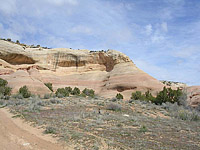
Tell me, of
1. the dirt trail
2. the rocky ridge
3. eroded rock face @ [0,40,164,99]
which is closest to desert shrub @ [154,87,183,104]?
the rocky ridge

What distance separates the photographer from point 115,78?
39.0 metres

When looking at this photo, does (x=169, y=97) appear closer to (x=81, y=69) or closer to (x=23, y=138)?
(x=23, y=138)

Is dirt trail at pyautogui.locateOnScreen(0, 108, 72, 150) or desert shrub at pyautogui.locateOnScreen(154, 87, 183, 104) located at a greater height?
desert shrub at pyautogui.locateOnScreen(154, 87, 183, 104)

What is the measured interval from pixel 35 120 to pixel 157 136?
624cm

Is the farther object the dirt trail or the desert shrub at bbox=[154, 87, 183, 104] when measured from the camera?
the desert shrub at bbox=[154, 87, 183, 104]

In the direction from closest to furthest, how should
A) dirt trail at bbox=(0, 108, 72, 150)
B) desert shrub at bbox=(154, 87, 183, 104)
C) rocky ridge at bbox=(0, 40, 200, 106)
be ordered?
dirt trail at bbox=(0, 108, 72, 150), desert shrub at bbox=(154, 87, 183, 104), rocky ridge at bbox=(0, 40, 200, 106)

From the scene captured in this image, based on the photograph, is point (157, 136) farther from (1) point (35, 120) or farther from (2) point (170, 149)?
(1) point (35, 120)

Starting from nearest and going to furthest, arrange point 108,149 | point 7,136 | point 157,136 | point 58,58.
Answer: point 108,149
point 7,136
point 157,136
point 58,58

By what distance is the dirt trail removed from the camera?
237 inches

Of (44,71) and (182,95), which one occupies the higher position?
(44,71)

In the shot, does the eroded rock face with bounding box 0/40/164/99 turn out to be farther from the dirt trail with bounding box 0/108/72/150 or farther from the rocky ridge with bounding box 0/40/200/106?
the dirt trail with bounding box 0/108/72/150

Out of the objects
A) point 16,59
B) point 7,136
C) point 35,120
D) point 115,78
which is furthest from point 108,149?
point 16,59

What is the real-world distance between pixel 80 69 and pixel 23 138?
121ft

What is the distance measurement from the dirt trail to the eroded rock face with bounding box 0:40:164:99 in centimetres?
2674
